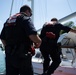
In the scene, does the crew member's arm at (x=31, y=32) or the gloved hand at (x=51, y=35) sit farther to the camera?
the gloved hand at (x=51, y=35)

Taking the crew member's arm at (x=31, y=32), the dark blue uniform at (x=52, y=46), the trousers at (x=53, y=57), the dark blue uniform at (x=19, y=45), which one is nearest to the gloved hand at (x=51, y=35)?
the dark blue uniform at (x=52, y=46)

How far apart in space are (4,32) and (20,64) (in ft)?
2.33

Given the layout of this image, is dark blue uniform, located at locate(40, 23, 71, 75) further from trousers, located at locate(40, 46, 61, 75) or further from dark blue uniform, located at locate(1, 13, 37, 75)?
dark blue uniform, located at locate(1, 13, 37, 75)

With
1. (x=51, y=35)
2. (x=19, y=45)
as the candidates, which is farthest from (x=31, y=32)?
(x=51, y=35)

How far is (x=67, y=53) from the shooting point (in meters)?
8.60

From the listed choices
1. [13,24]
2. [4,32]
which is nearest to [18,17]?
[13,24]

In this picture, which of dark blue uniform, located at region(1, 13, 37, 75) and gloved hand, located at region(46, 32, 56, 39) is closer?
dark blue uniform, located at region(1, 13, 37, 75)

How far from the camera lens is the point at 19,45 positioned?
3.51 metres

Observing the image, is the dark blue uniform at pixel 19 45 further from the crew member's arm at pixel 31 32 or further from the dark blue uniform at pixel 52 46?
the dark blue uniform at pixel 52 46

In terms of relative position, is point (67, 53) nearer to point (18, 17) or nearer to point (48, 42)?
point (48, 42)

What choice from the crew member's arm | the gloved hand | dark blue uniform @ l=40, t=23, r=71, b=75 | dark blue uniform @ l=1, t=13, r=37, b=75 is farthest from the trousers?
the crew member's arm

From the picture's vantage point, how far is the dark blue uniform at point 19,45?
346 centimetres

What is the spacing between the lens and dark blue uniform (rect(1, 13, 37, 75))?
346cm

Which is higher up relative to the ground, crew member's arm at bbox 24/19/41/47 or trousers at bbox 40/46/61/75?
crew member's arm at bbox 24/19/41/47
